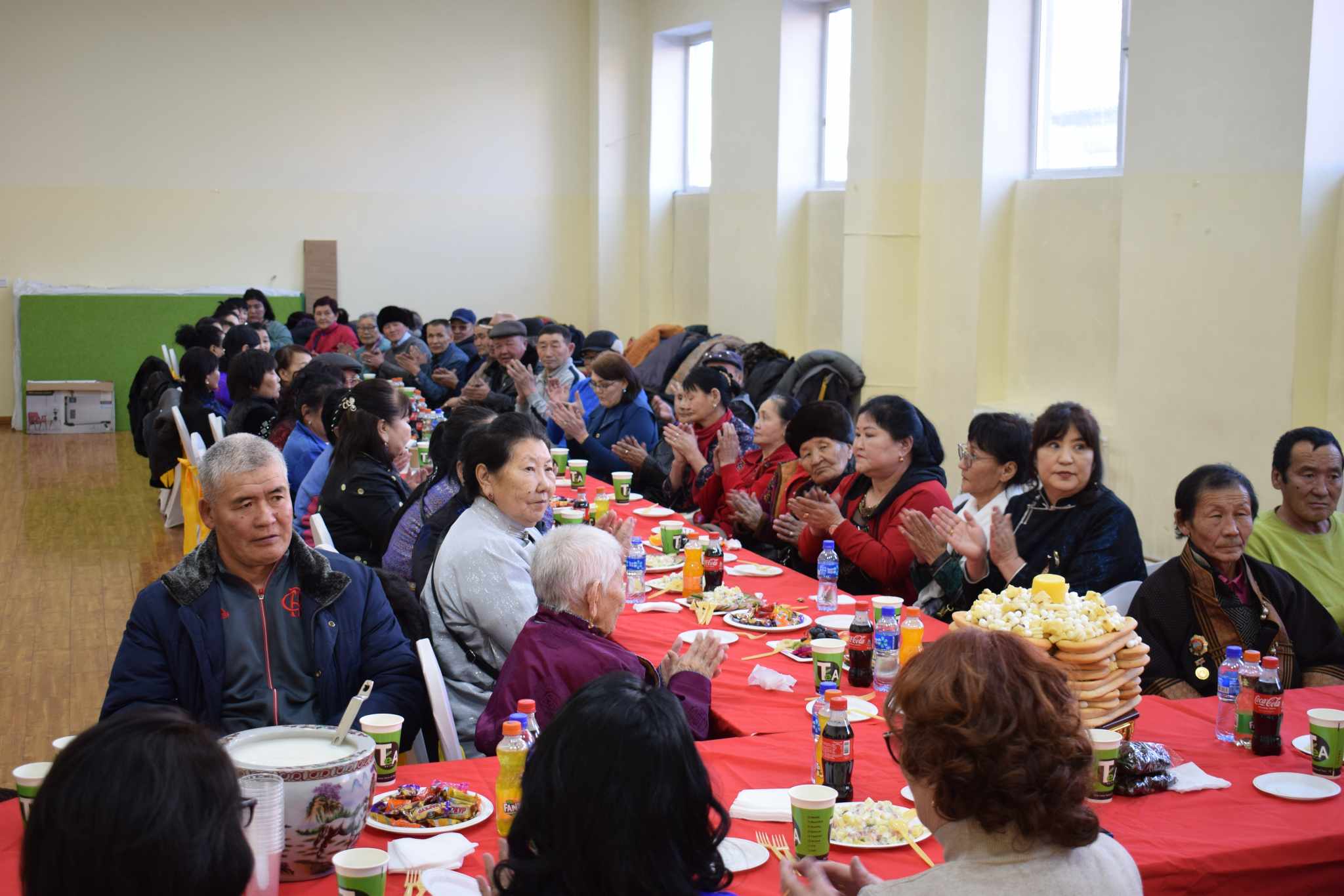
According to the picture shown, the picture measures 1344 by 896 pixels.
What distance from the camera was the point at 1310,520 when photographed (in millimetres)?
4258

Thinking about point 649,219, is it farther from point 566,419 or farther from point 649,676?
point 649,676

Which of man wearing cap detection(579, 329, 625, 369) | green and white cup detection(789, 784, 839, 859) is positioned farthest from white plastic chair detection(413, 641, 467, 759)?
man wearing cap detection(579, 329, 625, 369)

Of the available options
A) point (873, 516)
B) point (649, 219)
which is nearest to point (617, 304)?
point (649, 219)

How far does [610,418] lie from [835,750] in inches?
182

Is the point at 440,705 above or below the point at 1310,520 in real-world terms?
below

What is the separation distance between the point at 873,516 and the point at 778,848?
8.33ft

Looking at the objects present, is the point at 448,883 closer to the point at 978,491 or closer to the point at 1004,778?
the point at 1004,778

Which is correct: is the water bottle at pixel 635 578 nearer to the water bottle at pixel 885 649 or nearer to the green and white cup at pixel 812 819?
the water bottle at pixel 885 649

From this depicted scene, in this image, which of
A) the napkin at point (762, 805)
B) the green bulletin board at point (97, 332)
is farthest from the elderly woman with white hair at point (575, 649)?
the green bulletin board at point (97, 332)

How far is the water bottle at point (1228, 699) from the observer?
2867 mm

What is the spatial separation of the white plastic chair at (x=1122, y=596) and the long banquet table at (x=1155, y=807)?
2.24 feet

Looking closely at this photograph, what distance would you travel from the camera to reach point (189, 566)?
2.72m

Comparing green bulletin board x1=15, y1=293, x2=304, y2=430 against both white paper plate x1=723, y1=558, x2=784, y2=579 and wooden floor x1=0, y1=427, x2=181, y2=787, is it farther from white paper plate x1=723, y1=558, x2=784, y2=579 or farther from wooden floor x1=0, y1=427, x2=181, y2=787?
white paper plate x1=723, y1=558, x2=784, y2=579

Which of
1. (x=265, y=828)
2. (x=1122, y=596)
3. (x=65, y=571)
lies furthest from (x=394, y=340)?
(x=265, y=828)
